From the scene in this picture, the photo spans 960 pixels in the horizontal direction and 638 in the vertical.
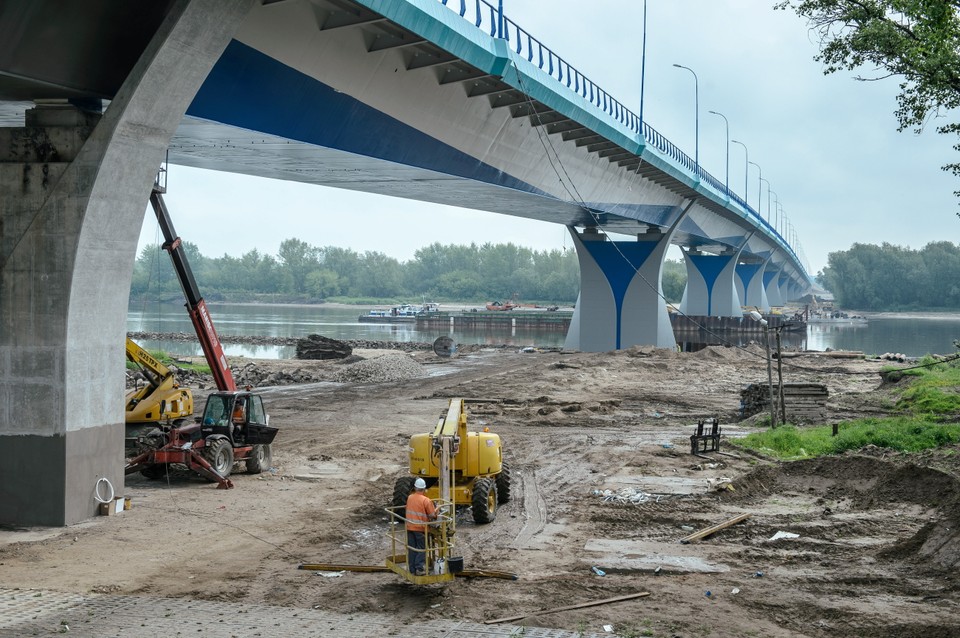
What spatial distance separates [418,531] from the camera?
11.4m

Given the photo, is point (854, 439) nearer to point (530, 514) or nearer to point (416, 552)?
point (530, 514)

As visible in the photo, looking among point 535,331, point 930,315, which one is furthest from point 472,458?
point 930,315

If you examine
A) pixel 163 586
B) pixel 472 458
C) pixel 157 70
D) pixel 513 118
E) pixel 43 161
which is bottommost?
pixel 163 586

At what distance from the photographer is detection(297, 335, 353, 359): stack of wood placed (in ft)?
174

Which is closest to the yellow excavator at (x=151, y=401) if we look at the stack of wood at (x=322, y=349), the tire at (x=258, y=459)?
the tire at (x=258, y=459)

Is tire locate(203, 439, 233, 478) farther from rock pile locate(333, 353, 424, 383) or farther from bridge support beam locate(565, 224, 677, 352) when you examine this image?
bridge support beam locate(565, 224, 677, 352)

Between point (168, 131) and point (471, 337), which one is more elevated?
point (168, 131)

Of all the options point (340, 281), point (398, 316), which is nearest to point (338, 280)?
point (340, 281)

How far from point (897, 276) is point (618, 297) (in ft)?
481

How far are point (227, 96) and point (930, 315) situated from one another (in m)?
186

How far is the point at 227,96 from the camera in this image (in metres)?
19.1

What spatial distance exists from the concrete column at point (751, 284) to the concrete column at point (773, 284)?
18307 mm

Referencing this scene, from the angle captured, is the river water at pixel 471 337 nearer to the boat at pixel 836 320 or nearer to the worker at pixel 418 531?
the boat at pixel 836 320

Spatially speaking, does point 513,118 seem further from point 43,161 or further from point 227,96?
point 43,161
